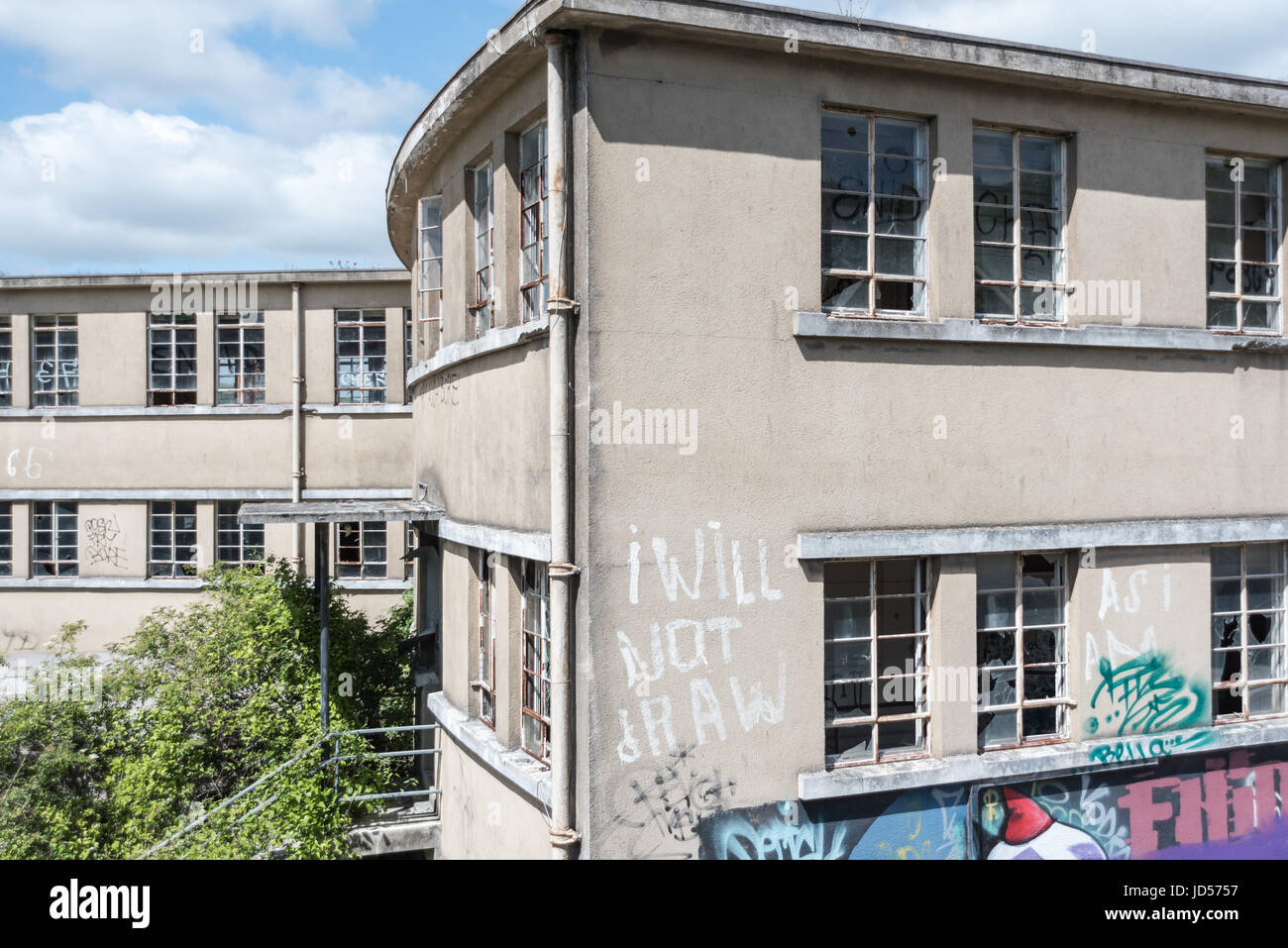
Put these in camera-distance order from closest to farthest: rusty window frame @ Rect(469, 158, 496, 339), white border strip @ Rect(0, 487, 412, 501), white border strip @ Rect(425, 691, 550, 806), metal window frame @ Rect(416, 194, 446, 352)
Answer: white border strip @ Rect(425, 691, 550, 806), rusty window frame @ Rect(469, 158, 496, 339), metal window frame @ Rect(416, 194, 446, 352), white border strip @ Rect(0, 487, 412, 501)

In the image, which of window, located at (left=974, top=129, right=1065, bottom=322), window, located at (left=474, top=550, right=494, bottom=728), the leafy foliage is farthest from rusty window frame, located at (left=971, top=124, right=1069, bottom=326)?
the leafy foliage

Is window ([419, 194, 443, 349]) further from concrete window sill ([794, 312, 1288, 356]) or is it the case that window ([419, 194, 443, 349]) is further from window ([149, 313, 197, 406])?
window ([149, 313, 197, 406])

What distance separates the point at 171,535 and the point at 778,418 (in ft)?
44.0

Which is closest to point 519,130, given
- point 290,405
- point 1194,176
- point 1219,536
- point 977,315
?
point 977,315

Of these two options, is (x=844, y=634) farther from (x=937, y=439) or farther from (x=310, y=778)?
(x=310, y=778)

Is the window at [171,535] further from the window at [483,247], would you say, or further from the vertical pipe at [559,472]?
the vertical pipe at [559,472]

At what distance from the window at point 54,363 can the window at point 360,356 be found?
464 centimetres

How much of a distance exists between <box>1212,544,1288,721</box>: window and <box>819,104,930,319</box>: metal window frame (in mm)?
3656

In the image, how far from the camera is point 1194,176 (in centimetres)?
835

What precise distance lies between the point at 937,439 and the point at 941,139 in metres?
2.33

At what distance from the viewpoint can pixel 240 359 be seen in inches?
659

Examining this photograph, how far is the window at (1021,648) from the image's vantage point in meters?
7.72

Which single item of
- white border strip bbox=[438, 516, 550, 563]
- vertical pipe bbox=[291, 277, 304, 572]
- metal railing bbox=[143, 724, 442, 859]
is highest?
vertical pipe bbox=[291, 277, 304, 572]

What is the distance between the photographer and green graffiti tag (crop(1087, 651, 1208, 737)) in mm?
7891
